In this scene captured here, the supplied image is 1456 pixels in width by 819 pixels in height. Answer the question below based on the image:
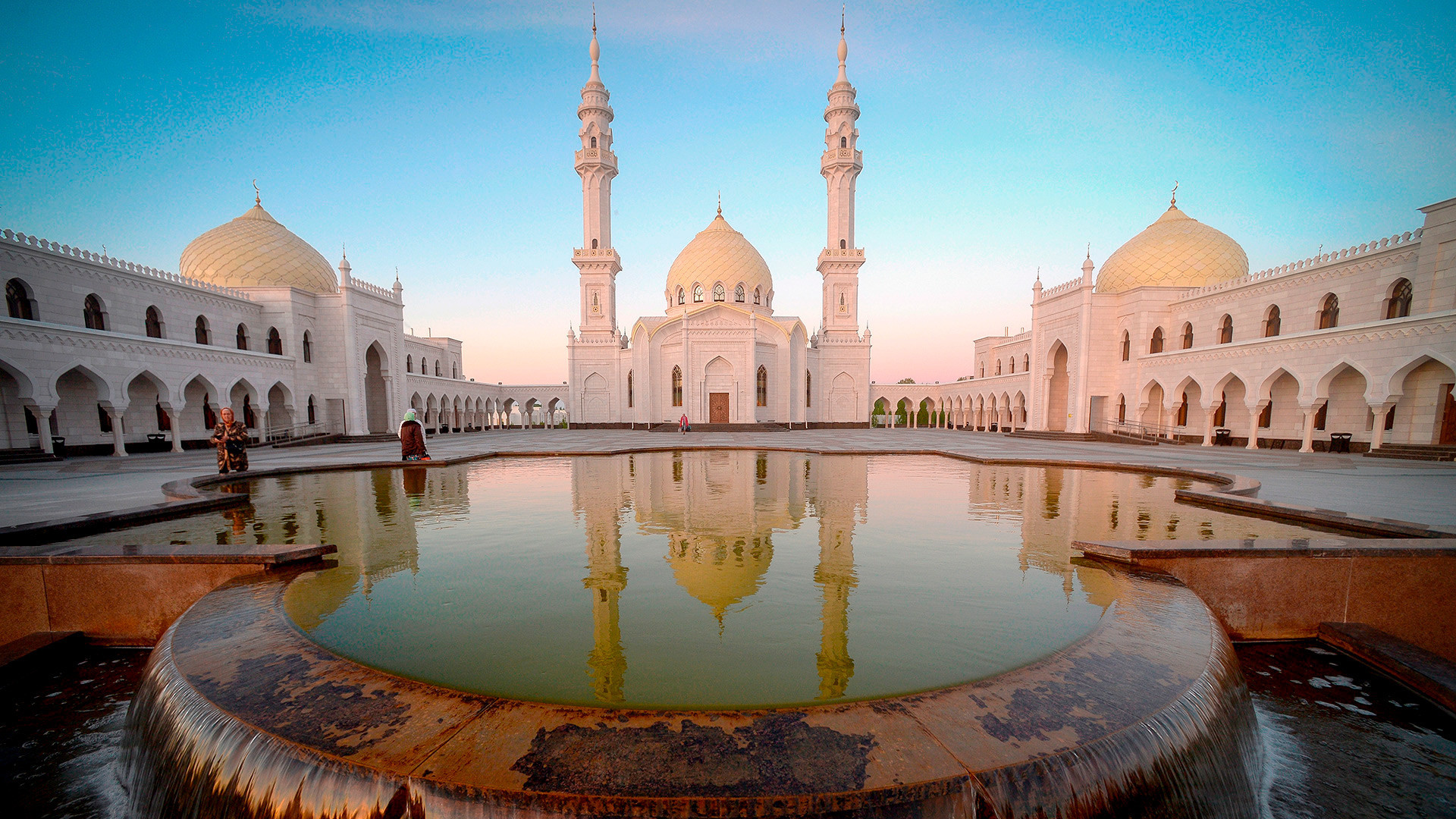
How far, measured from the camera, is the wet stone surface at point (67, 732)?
7.77ft

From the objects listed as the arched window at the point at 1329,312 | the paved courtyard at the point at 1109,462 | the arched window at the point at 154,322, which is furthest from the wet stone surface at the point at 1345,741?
the arched window at the point at 154,322

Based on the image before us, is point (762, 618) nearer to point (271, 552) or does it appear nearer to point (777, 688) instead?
point (777, 688)

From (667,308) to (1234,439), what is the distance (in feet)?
89.0

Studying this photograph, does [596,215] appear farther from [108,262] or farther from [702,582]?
[702,582]

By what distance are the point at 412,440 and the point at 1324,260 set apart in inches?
1072

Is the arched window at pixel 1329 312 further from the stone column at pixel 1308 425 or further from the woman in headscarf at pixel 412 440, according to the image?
the woman in headscarf at pixel 412 440

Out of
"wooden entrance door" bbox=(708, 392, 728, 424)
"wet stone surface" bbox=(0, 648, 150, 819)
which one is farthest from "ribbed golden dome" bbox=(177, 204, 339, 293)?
"wet stone surface" bbox=(0, 648, 150, 819)

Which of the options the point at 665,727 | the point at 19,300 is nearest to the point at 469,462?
the point at 665,727

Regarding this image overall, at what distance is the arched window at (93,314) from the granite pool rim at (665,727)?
70.0 ft

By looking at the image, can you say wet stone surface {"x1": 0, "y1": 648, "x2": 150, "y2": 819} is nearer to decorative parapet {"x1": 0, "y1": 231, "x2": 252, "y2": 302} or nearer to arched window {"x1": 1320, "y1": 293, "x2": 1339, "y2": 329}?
decorative parapet {"x1": 0, "y1": 231, "x2": 252, "y2": 302}

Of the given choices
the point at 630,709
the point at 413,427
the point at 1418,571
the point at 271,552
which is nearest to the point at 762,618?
the point at 630,709

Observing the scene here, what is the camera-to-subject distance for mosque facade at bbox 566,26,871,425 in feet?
93.1

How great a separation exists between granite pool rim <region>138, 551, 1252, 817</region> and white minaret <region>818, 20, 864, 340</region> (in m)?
29.5

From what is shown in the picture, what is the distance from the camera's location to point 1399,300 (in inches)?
597
